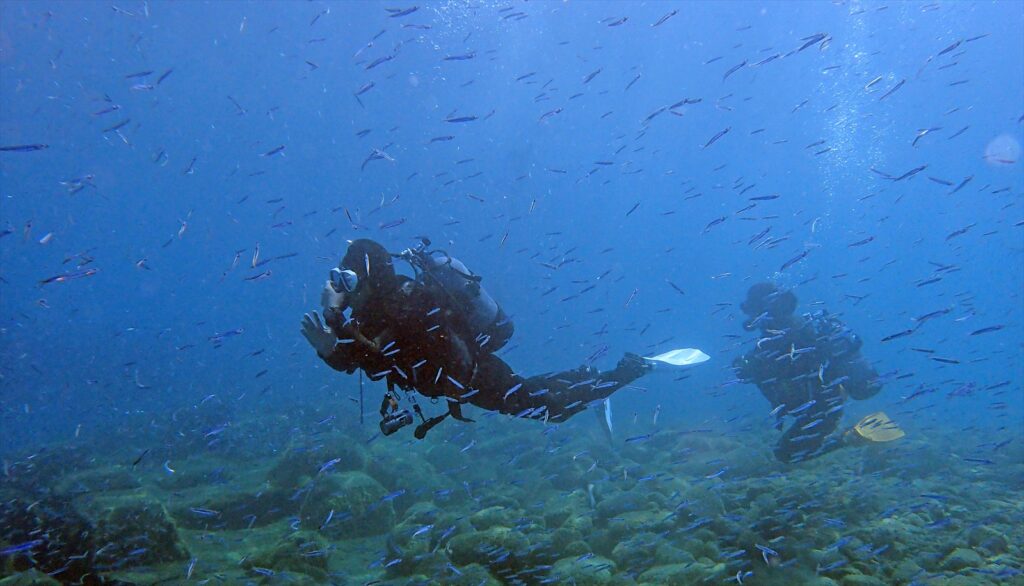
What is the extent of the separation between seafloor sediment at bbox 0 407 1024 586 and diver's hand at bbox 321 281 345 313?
3035 mm

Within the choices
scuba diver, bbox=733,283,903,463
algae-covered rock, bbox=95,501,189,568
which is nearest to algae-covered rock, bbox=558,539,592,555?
scuba diver, bbox=733,283,903,463

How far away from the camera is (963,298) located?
10.1 meters

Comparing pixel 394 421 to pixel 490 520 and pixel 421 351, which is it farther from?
pixel 490 520

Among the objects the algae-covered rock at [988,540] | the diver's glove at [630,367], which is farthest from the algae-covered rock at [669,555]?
the algae-covered rock at [988,540]

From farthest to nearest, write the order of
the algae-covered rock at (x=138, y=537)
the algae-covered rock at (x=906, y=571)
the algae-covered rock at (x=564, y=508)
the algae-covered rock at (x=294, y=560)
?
1. the algae-covered rock at (x=564, y=508)
2. the algae-covered rock at (x=138, y=537)
3. the algae-covered rock at (x=294, y=560)
4. the algae-covered rock at (x=906, y=571)

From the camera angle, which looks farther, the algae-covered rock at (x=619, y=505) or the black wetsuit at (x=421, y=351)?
the algae-covered rock at (x=619, y=505)

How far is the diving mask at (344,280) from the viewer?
434 cm

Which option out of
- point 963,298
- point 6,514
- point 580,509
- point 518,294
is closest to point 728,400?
point 963,298

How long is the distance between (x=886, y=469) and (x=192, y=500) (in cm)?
1289

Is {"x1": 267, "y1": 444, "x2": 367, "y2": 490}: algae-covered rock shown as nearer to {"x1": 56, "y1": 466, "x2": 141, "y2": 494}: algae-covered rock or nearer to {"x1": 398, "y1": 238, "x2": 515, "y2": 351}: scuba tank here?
{"x1": 56, "y1": 466, "x2": 141, "y2": 494}: algae-covered rock

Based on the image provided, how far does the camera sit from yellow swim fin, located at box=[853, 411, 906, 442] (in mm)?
→ 8778

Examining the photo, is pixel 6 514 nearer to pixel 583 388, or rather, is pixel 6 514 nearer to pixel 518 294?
pixel 583 388

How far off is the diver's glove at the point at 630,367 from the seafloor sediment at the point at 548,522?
1736 mm

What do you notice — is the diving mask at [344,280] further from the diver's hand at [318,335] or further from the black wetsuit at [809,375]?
the black wetsuit at [809,375]
